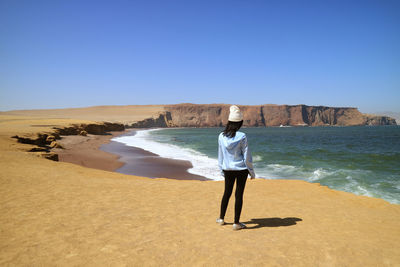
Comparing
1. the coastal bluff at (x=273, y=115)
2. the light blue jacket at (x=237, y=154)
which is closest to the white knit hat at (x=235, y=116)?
the light blue jacket at (x=237, y=154)

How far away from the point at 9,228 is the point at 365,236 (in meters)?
5.81

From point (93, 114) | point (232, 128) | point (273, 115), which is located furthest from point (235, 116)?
point (273, 115)

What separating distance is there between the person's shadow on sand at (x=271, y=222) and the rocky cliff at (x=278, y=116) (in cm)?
15249

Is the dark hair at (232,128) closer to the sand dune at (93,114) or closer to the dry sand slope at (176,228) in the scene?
the dry sand slope at (176,228)

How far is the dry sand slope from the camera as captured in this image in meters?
3.22

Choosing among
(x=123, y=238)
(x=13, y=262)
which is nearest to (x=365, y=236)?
(x=123, y=238)

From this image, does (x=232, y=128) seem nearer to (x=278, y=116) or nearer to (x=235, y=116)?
(x=235, y=116)

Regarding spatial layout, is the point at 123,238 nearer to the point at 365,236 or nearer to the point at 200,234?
the point at 200,234

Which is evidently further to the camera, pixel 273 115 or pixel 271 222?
pixel 273 115

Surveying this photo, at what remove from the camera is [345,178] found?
13203 millimetres

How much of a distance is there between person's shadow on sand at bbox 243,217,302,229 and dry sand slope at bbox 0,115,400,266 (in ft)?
0.06

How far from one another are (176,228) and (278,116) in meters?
165

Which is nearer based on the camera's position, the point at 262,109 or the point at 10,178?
the point at 10,178

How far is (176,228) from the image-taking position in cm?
426
